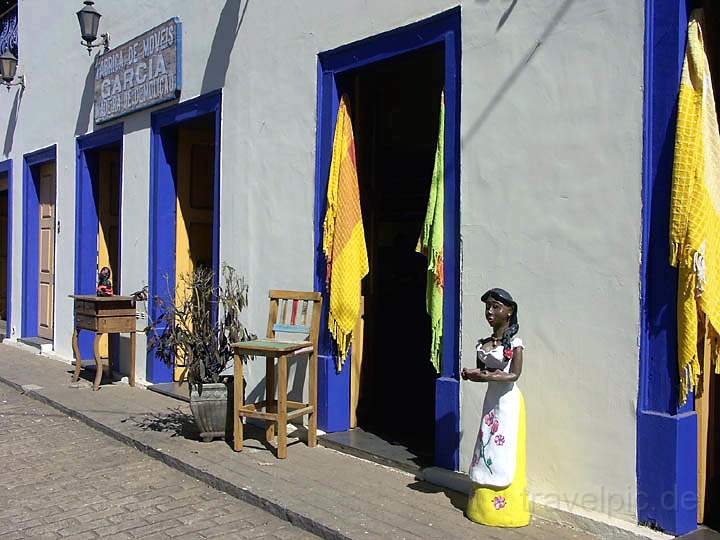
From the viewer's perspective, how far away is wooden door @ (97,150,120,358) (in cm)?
978

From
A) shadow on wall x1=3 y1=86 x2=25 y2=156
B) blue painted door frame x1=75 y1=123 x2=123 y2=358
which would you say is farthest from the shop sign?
shadow on wall x1=3 y1=86 x2=25 y2=156

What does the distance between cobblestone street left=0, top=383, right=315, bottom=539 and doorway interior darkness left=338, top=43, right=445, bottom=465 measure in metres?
1.64

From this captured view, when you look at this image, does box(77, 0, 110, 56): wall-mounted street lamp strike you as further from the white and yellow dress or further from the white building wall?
the white and yellow dress

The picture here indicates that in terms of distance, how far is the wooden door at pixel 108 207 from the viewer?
32.1ft

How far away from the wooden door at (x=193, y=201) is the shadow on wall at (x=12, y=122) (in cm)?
481

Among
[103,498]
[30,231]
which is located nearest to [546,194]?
[103,498]

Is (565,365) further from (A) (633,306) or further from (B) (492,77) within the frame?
(B) (492,77)

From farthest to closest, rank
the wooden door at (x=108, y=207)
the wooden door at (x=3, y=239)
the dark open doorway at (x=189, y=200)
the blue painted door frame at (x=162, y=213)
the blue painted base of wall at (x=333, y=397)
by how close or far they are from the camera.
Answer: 1. the wooden door at (x=3, y=239)
2. the wooden door at (x=108, y=207)
3. the dark open doorway at (x=189, y=200)
4. the blue painted door frame at (x=162, y=213)
5. the blue painted base of wall at (x=333, y=397)

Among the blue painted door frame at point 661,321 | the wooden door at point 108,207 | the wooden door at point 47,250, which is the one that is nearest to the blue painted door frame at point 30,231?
the wooden door at point 47,250

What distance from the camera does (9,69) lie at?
11555 millimetres

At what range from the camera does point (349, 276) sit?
220 inches

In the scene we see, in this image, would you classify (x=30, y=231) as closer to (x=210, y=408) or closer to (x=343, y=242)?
(x=210, y=408)

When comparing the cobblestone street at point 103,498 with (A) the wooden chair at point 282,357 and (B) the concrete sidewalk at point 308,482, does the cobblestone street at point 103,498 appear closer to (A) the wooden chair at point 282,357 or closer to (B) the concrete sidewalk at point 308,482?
(B) the concrete sidewalk at point 308,482

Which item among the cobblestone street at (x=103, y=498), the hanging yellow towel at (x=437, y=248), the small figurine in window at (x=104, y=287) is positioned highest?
the hanging yellow towel at (x=437, y=248)
